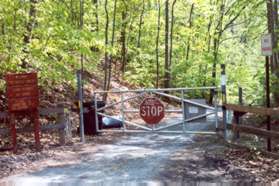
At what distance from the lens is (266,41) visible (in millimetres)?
9016

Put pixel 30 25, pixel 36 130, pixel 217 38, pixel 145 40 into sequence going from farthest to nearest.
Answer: pixel 145 40
pixel 217 38
pixel 30 25
pixel 36 130

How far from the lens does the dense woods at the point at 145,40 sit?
453 inches

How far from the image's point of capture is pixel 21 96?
9.84 meters

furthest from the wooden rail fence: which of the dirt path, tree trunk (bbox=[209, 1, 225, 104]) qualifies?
tree trunk (bbox=[209, 1, 225, 104])

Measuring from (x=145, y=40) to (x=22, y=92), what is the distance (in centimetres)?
1752

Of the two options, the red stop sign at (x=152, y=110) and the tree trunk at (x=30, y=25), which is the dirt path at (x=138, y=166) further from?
the tree trunk at (x=30, y=25)

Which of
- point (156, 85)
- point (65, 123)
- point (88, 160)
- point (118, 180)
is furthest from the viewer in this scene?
point (156, 85)

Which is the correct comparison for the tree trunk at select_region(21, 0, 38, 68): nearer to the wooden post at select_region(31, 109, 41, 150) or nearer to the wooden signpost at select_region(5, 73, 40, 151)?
the wooden signpost at select_region(5, 73, 40, 151)

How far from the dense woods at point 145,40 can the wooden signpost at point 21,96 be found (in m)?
1.49

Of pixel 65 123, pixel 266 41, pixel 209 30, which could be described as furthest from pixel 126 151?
pixel 209 30

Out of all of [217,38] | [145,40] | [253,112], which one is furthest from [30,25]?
[217,38]

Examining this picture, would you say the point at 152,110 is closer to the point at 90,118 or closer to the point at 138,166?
the point at 90,118

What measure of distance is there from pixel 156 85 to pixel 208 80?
3243 mm

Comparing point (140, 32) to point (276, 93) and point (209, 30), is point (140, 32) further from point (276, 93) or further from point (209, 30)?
point (276, 93)
